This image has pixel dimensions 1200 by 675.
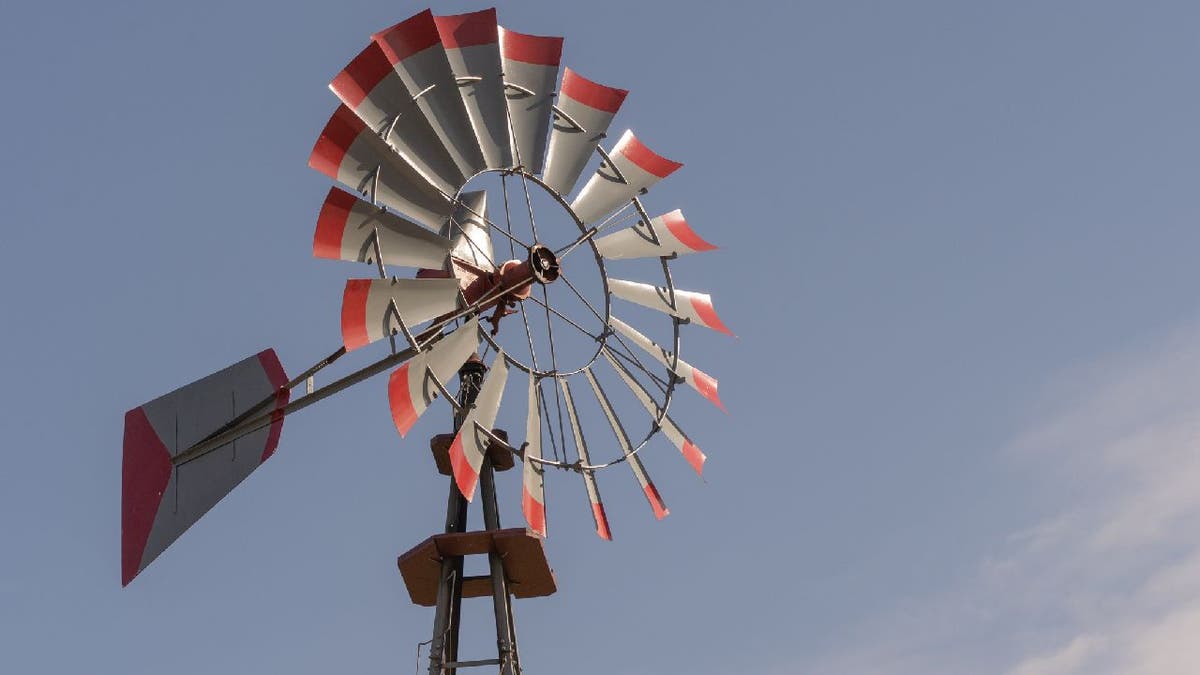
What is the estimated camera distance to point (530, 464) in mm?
11516

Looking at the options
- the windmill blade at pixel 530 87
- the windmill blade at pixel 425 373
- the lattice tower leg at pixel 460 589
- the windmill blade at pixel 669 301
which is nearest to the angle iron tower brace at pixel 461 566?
the lattice tower leg at pixel 460 589

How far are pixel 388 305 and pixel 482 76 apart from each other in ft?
6.90

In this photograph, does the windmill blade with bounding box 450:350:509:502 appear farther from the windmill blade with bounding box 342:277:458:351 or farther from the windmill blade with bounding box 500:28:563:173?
the windmill blade with bounding box 500:28:563:173

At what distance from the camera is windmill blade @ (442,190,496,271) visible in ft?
37.4

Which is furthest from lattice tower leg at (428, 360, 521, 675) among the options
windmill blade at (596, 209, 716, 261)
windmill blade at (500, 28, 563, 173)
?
windmill blade at (500, 28, 563, 173)

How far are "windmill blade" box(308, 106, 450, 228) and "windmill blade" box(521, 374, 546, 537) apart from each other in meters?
1.71

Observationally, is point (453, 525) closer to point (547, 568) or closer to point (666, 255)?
point (547, 568)

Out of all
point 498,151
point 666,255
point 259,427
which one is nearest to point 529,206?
point 498,151

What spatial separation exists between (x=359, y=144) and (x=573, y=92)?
2252mm

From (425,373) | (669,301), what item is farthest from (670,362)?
(425,373)

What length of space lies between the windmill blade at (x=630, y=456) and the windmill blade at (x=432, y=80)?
215cm

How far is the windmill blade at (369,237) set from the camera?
992 cm

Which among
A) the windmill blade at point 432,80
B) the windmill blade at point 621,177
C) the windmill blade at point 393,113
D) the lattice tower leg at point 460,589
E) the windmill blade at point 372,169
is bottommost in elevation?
the lattice tower leg at point 460,589

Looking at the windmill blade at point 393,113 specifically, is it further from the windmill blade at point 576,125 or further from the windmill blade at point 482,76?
the windmill blade at point 576,125
